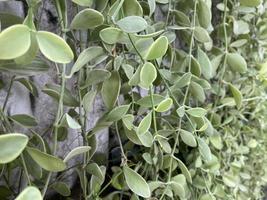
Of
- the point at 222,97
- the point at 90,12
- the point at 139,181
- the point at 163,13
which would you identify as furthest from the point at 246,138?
the point at 90,12

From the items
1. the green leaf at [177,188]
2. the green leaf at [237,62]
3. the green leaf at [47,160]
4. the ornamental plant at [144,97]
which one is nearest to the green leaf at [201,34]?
the ornamental plant at [144,97]

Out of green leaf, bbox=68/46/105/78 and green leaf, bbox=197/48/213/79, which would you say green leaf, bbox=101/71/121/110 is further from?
green leaf, bbox=197/48/213/79

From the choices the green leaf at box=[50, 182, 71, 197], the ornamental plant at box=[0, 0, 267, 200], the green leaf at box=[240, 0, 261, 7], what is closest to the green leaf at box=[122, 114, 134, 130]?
the ornamental plant at box=[0, 0, 267, 200]

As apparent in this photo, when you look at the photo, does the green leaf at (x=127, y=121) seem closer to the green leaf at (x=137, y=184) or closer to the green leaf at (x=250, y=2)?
the green leaf at (x=137, y=184)

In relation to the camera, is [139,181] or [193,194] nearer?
[139,181]

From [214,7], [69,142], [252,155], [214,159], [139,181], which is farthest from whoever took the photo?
[252,155]

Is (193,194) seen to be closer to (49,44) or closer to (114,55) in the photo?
(114,55)

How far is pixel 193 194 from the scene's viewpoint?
2.11 feet

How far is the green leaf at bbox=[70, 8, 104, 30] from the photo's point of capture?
353 millimetres

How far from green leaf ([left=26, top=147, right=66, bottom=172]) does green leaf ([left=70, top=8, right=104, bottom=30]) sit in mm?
124

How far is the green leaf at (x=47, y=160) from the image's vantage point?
1.07ft

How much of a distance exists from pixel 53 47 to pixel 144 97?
0.61ft

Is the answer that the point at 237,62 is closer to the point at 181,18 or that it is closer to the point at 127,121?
the point at 181,18

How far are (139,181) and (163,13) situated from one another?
0.31 metres
